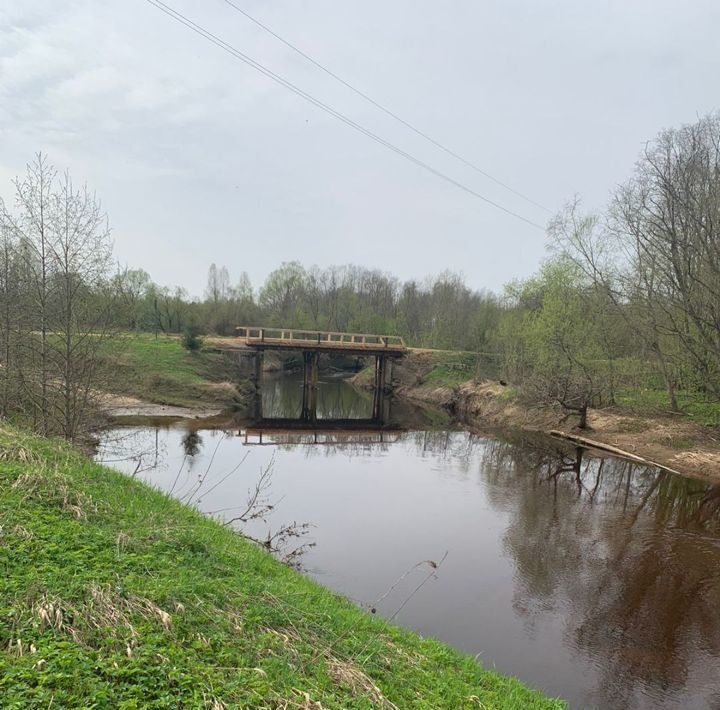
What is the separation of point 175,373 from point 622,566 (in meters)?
25.8

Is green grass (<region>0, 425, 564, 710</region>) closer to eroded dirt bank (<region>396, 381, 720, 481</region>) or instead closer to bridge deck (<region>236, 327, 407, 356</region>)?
eroded dirt bank (<region>396, 381, 720, 481</region>)

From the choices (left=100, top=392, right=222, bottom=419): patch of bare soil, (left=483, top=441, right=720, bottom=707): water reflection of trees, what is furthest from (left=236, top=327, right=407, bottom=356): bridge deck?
(left=483, top=441, right=720, bottom=707): water reflection of trees

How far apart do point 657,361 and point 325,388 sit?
85.1 ft

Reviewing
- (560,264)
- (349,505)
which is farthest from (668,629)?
(560,264)

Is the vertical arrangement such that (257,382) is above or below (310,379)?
below

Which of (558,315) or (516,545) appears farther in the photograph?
(558,315)

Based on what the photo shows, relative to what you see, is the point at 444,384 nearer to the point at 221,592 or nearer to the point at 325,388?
the point at 325,388

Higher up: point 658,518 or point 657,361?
point 657,361

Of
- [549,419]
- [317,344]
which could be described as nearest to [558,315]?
[549,419]

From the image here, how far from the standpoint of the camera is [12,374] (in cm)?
1084

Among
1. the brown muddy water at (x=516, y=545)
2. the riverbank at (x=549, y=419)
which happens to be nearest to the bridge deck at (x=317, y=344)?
the riverbank at (x=549, y=419)

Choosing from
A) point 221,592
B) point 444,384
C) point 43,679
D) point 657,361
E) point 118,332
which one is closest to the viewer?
point 43,679

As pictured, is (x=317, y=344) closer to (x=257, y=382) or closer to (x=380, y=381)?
(x=257, y=382)

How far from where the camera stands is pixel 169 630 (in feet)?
12.2
